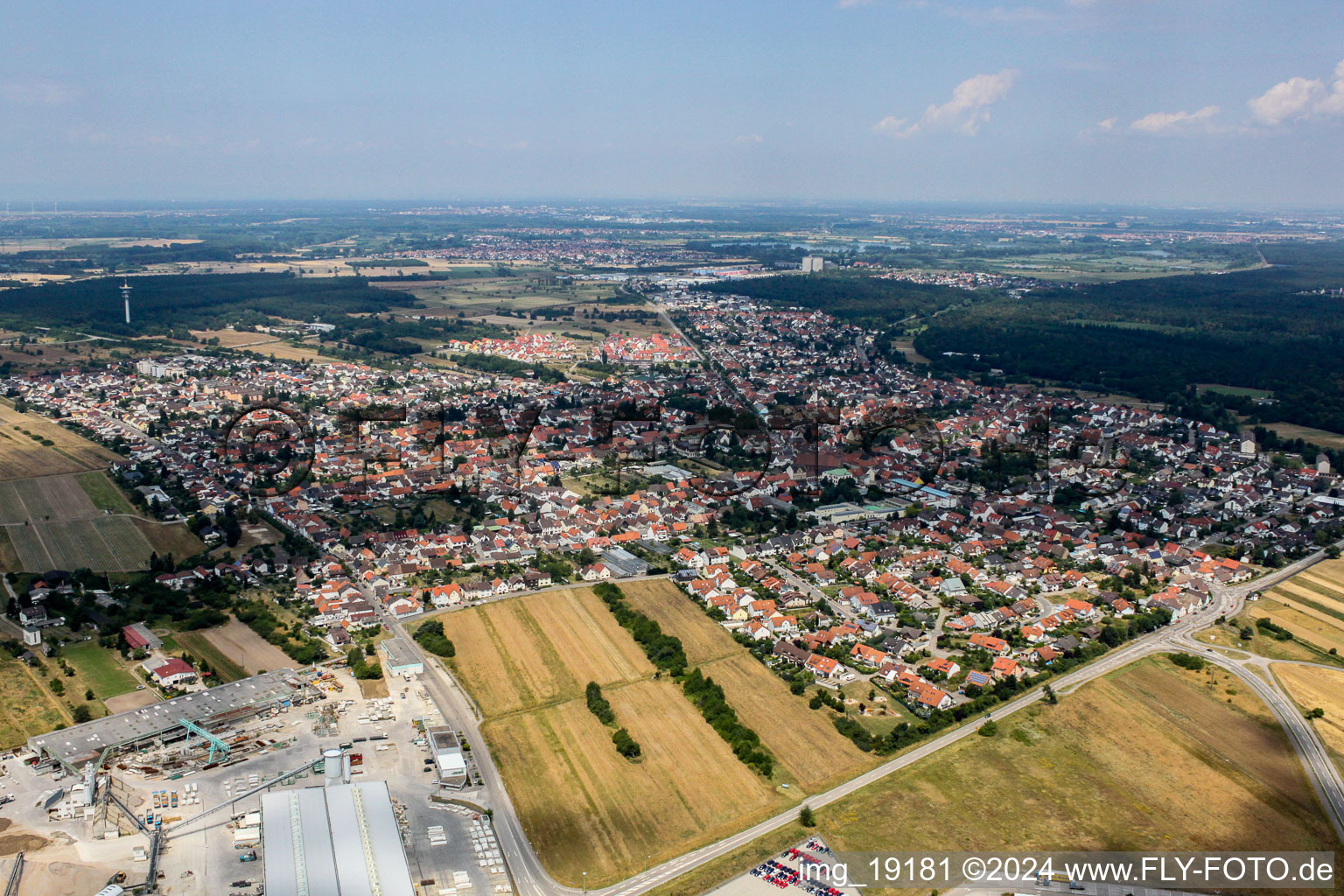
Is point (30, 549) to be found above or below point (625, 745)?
above

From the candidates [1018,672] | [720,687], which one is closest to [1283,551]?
[1018,672]

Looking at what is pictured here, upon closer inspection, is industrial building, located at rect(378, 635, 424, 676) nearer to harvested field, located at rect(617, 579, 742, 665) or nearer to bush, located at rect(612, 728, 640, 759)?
bush, located at rect(612, 728, 640, 759)

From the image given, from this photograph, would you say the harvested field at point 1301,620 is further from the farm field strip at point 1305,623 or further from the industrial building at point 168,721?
the industrial building at point 168,721

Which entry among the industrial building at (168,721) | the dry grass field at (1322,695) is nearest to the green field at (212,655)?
the industrial building at (168,721)

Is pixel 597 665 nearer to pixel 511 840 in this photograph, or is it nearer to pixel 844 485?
pixel 511 840

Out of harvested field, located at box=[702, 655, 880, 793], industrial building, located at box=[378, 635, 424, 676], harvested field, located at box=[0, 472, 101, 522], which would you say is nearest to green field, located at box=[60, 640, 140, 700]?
industrial building, located at box=[378, 635, 424, 676]

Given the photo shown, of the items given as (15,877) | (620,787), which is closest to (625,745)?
(620,787)

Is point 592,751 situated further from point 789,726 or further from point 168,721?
point 168,721
